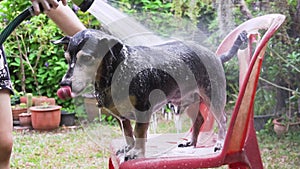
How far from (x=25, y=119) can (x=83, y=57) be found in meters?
2.92

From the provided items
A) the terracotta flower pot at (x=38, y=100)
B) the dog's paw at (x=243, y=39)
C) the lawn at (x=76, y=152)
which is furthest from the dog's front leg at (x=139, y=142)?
the terracotta flower pot at (x=38, y=100)

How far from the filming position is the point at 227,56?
112 centimetres

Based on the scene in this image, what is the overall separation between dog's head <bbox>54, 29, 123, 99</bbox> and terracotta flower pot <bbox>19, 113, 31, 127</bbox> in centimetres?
287

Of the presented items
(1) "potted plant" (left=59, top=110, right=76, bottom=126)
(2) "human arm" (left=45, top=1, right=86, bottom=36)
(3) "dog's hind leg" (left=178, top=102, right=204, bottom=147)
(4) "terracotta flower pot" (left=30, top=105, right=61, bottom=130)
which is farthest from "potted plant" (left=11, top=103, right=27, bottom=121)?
(3) "dog's hind leg" (left=178, top=102, right=204, bottom=147)

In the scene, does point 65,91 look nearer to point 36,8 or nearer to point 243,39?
point 36,8

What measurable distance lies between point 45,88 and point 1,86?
267 cm

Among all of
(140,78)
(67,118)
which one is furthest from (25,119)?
(140,78)

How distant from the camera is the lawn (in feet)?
7.48

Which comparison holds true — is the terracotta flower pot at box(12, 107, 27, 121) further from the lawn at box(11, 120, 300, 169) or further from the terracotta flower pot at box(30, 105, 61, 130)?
the lawn at box(11, 120, 300, 169)

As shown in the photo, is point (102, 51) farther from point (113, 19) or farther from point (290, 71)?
point (290, 71)

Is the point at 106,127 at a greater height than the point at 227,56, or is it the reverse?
the point at 227,56

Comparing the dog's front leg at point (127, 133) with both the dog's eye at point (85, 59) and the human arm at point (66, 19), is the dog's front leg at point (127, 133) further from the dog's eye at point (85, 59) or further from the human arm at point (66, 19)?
the human arm at point (66, 19)

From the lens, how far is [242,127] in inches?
43.7

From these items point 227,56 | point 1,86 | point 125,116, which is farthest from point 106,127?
point 1,86
